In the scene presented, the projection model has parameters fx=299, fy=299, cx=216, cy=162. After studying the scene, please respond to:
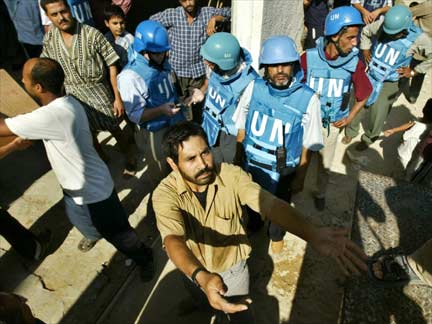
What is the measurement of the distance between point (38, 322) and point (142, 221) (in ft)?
6.15

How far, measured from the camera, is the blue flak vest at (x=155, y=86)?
9.78 feet

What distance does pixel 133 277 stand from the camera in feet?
9.90

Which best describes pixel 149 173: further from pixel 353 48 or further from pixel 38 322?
pixel 353 48

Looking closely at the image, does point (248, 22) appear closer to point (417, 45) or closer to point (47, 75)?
point (417, 45)

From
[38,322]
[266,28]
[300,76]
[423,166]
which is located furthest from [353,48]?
[38,322]

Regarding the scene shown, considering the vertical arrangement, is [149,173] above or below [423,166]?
below

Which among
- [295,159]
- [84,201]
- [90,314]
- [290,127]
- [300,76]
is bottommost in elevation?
[90,314]

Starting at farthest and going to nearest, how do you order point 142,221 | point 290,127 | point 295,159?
point 142,221
point 295,159
point 290,127

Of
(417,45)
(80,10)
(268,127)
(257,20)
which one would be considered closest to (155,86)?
(268,127)

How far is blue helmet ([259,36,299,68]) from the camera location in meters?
2.38

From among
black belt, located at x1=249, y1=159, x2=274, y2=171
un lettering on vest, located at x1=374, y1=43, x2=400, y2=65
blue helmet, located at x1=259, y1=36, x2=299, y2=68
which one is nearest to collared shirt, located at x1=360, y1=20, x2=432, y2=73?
un lettering on vest, located at x1=374, y1=43, x2=400, y2=65

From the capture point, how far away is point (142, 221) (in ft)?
11.7

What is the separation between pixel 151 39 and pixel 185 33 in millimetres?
1263

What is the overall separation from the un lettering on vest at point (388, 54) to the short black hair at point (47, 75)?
3.83 m
